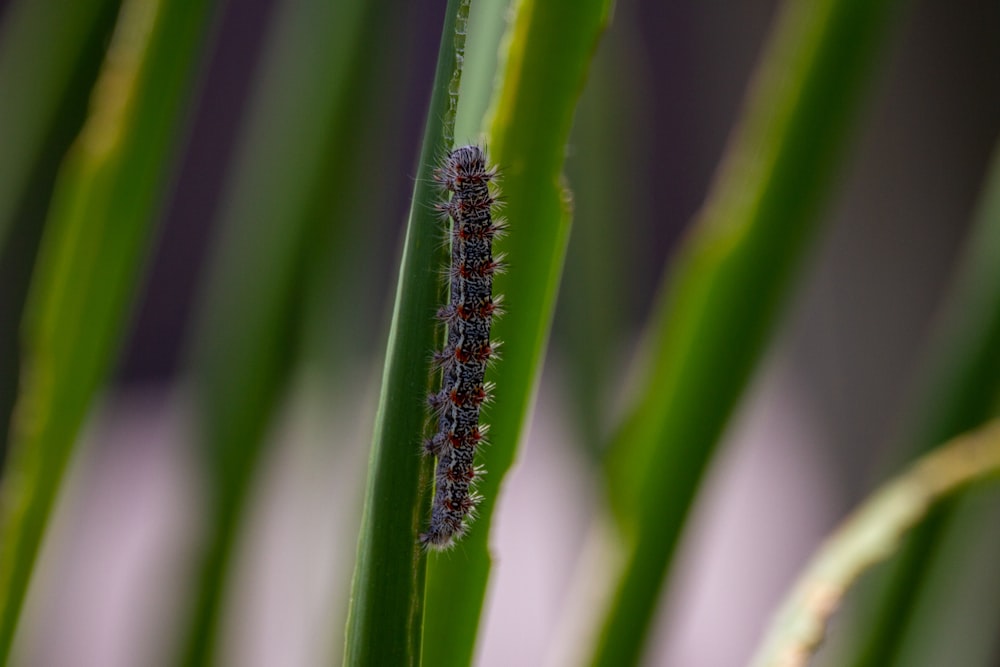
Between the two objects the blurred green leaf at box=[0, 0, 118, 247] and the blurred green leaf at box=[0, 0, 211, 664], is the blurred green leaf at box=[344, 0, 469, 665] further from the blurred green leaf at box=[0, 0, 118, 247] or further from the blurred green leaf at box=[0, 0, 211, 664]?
the blurred green leaf at box=[0, 0, 118, 247]

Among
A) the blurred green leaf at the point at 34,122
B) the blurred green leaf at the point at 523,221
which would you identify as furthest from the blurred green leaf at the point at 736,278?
the blurred green leaf at the point at 34,122

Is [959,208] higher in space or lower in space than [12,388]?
higher

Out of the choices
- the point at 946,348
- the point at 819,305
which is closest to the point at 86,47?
the point at 946,348

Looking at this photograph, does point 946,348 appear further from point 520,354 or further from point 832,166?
point 520,354

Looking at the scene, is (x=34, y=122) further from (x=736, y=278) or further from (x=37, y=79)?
(x=736, y=278)

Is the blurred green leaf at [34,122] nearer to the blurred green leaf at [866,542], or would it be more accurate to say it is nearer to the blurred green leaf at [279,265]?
the blurred green leaf at [279,265]

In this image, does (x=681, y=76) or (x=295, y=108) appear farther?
(x=681, y=76)

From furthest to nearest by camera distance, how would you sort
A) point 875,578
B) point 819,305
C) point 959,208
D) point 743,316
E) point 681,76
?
point 681,76 → point 819,305 → point 959,208 → point 875,578 → point 743,316
